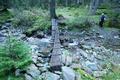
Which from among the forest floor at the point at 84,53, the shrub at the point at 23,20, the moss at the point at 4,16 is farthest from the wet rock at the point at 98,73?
the moss at the point at 4,16

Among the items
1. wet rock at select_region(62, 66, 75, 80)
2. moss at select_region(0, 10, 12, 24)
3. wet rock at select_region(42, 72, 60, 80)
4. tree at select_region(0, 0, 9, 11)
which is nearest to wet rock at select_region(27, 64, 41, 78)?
wet rock at select_region(42, 72, 60, 80)

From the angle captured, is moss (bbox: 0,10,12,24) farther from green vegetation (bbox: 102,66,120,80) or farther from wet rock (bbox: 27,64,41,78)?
wet rock (bbox: 27,64,41,78)

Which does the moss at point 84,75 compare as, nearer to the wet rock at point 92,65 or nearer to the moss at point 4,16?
the wet rock at point 92,65

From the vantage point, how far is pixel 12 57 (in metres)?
6.47

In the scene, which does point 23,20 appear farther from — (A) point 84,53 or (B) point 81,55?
(B) point 81,55

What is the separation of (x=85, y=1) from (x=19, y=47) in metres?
31.8

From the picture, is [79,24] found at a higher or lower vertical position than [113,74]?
higher

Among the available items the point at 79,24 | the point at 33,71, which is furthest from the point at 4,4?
the point at 33,71

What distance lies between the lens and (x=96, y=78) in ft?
26.3

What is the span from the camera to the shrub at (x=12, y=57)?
20.2 feet

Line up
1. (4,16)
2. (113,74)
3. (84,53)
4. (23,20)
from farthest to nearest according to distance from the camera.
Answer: (4,16)
(23,20)
(84,53)
(113,74)

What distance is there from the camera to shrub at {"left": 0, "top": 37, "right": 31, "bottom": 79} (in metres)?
6.15

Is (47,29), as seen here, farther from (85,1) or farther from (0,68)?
(85,1)

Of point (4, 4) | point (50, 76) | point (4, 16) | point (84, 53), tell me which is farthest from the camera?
point (4, 4)
